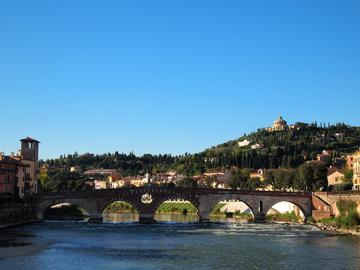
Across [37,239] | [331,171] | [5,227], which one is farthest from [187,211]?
[37,239]

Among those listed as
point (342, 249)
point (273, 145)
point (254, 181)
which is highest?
point (273, 145)

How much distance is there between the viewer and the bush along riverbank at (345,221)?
5657 centimetres

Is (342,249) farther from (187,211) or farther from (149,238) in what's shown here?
(187,211)

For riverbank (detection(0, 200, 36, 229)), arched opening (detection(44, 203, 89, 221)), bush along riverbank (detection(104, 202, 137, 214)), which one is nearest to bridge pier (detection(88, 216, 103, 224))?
riverbank (detection(0, 200, 36, 229))

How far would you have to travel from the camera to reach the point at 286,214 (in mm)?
79000

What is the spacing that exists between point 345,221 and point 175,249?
70.7 feet

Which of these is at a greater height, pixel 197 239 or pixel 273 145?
pixel 273 145

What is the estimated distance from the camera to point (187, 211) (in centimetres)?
10769

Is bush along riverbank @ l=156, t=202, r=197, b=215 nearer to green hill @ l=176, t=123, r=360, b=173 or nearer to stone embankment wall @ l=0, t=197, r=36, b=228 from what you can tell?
green hill @ l=176, t=123, r=360, b=173

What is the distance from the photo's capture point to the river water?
3644 cm

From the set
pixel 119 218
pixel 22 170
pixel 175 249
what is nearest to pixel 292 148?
pixel 119 218

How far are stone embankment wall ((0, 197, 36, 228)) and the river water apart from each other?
2097mm

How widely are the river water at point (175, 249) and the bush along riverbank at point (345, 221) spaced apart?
2.15 metres

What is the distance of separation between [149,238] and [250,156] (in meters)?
95.3
